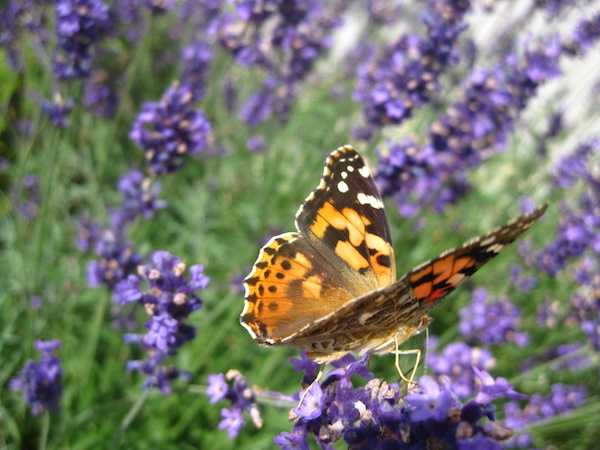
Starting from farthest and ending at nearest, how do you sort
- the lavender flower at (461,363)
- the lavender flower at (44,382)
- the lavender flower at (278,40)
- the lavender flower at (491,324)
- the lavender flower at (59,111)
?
1. the lavender flower at (491,324)
2. the lavender flower at (278,40)
3. the lavender flower at (461,363)
4. the lavender flower at (59,111)
5. the lavender flower at (44,382)

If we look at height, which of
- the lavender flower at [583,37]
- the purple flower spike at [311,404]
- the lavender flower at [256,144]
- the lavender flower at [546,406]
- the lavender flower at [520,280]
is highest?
the lavender flower at [256,144]

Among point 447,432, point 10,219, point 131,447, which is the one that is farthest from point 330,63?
point 447,432

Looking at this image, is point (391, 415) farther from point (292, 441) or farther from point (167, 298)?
point (167, 298)

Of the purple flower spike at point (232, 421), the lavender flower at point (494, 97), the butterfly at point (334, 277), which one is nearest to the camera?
the butterfly at point (334, 277)

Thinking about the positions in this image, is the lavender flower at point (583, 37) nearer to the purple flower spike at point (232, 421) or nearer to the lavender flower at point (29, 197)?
the purple flower spike at point (232, 421)

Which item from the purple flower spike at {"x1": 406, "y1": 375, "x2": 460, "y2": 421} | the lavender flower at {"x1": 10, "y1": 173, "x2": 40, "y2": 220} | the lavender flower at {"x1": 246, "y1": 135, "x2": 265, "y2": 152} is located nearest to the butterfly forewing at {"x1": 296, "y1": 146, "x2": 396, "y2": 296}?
the purple flower spike at {"x1": 406, "y1": 375, "x2": 460, "y2": 421}

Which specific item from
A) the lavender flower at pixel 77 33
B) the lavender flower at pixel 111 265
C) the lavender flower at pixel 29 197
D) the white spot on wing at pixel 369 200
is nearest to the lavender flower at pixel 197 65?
the lavender flower at pixel 29 197
